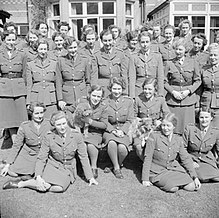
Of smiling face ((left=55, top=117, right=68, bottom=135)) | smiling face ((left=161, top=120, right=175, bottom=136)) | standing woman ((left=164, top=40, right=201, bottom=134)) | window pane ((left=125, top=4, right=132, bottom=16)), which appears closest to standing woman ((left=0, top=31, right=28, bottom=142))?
smiling face ((left=55, top=117, right=68, bottom=135))

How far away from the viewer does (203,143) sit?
4.04m

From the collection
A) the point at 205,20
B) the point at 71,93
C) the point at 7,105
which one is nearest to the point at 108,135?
the point at 71,93

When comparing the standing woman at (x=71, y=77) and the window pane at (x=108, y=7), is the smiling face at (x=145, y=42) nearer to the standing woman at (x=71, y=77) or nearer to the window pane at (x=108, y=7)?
the standing woman at (x=71, y=77)

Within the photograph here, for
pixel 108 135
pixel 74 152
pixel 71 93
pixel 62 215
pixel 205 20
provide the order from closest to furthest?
pixel 62 215 < pixel 74 152 < pixel 108 135 < pixel 71 93 < pixel 205 20

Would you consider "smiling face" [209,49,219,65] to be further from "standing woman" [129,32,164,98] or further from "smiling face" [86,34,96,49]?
"smiling face" [86,34,96,49]

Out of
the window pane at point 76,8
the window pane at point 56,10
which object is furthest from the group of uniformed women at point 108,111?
the window pane at point 56,10

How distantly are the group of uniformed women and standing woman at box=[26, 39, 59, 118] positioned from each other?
1cm

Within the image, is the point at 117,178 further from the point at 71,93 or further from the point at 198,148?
the point at 71,93

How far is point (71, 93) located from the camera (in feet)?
15.5

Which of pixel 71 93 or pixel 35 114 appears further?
pixel 71 93

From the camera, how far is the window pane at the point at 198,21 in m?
15.8

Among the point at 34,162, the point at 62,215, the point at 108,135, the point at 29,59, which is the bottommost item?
the point at 62,215

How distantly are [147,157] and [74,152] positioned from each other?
864 mm

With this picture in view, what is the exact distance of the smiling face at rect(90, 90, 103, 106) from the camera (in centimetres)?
417
